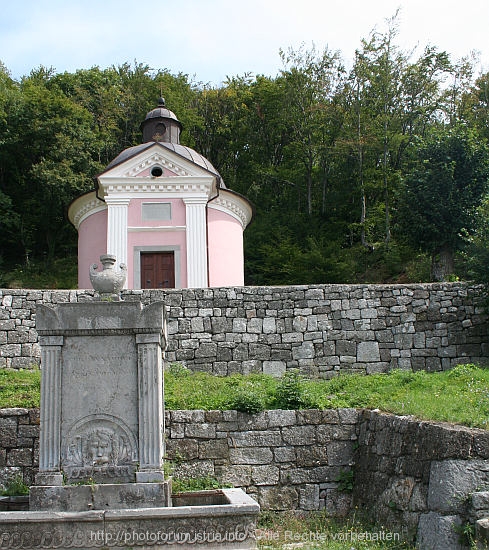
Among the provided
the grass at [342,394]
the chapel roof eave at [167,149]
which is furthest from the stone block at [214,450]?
the chapel roof eave at [167,149]

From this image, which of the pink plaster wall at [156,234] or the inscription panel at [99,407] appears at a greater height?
the pink plaster wall at [156,234]

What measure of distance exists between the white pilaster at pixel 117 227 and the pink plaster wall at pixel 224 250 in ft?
8.06

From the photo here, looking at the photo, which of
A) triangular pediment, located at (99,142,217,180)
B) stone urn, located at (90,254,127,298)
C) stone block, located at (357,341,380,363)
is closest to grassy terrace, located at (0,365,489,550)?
stone block, located at (357,341,380,363)

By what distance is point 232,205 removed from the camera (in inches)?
807

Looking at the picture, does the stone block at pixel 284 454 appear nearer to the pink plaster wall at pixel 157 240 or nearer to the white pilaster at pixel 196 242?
the white pilaster at pixel 196 242

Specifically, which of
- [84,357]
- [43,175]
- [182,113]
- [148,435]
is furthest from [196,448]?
[182,113]

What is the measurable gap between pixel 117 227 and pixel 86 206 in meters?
2.07

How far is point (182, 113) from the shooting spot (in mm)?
32469

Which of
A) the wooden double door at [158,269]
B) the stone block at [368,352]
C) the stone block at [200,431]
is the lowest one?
the stone block at [200,431]

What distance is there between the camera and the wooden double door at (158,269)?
1873cm

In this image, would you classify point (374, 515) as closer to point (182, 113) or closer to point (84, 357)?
point (84, 357)

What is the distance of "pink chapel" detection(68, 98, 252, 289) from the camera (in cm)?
1869

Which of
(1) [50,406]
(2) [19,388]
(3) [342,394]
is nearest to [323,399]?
(3) [342,394]

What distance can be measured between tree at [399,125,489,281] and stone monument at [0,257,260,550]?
13770 millimetres
